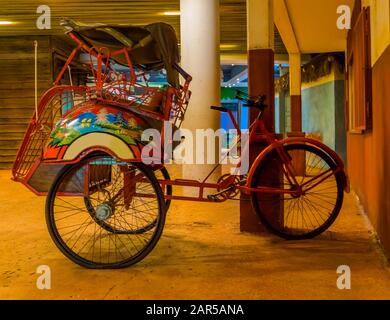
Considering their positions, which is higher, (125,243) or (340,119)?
(340,119)

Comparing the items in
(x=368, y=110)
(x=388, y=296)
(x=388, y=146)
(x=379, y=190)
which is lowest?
(x=388, y=296)

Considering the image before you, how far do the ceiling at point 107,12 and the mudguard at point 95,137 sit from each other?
6.24m

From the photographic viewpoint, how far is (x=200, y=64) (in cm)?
706

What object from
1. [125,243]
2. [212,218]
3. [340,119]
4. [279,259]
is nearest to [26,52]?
[340,119]

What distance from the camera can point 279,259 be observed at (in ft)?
12.3

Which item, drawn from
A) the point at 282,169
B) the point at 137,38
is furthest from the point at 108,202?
the point at 282,169

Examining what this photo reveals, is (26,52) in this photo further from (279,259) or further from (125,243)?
(279,259)

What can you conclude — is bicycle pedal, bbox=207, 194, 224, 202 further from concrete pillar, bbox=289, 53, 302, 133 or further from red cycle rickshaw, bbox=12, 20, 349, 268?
concrete pillar, bbox=289, 53, 302, 133

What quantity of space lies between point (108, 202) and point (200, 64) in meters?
3.84

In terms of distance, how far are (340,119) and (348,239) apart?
897 centimetres

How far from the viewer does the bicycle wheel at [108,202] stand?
3.48 meters

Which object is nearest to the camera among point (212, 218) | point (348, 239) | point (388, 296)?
point (388, 296)

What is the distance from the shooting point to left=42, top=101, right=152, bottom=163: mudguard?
11.2ft

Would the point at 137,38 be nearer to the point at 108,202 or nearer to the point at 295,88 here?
the point at 108,202
